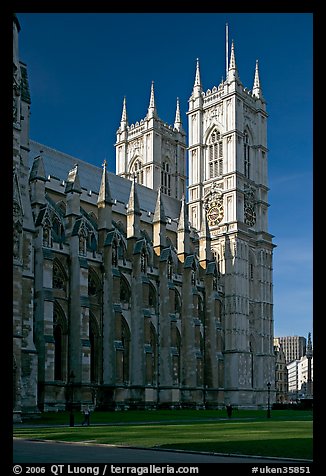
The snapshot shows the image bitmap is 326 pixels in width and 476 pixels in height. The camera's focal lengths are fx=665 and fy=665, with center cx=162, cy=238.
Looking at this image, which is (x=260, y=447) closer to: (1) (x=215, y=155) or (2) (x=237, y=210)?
(2) (x=237, y=210)

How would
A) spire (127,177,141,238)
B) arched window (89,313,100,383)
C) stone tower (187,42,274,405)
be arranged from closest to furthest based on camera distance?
arched window (89,313,100,383), spire (127,177,141,238), stone tower (187,42,274,405)

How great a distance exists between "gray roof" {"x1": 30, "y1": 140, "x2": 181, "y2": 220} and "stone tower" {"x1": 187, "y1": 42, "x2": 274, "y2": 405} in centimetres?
380

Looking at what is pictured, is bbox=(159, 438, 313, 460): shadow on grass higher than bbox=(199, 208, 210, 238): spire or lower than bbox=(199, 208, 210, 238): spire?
lower

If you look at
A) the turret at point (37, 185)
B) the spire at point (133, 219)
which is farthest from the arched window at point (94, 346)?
the turret at point (37, 185)

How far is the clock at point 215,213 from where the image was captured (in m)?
81.1

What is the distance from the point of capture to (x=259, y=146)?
86.9 meters

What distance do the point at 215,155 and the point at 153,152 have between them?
949cm

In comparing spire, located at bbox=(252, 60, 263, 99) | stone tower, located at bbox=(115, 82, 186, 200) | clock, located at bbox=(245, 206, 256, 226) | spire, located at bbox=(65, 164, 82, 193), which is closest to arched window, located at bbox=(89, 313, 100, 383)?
spire, located at bbox=(65, 164, 82, 193)

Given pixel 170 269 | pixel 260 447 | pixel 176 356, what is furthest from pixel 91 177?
pixel 260 447

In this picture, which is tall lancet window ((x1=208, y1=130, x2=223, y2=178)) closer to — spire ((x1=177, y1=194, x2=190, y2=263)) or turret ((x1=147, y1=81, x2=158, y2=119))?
turret ((x1=147, y1=81, x2=158, y2=119))

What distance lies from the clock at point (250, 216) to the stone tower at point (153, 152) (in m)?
13.3

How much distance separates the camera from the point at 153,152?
89375 mm

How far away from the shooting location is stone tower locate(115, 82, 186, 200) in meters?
89.8
